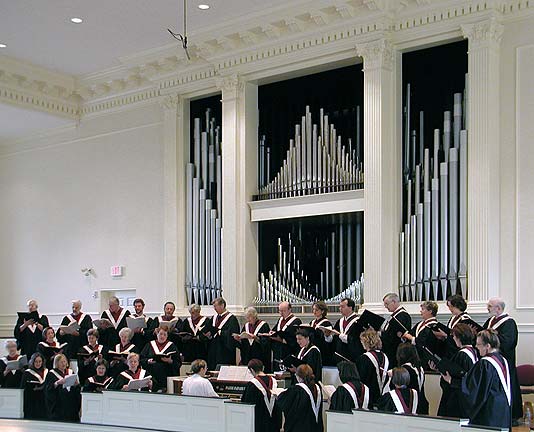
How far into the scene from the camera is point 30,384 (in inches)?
543

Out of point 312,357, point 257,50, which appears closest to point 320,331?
point 312,357

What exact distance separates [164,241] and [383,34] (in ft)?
19.1

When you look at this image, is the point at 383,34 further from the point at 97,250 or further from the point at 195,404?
the point at 97,250

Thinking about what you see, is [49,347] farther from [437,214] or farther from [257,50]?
[437,214]

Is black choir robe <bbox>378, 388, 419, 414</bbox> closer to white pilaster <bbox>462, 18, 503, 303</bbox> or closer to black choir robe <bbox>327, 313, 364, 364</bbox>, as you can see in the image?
black choir robe <bbox>327, 313, 364, 364</bbox>

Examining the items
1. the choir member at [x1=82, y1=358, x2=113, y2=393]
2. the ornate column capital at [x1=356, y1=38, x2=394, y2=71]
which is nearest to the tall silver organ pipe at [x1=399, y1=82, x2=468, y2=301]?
the ornate column capital at [x1=356, y1=38, x2=394, y2=71]

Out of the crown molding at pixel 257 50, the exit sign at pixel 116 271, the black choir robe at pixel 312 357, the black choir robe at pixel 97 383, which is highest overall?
the crown molding at pixel 257 50

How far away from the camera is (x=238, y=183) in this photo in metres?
15.5

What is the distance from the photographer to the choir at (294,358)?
9.66m

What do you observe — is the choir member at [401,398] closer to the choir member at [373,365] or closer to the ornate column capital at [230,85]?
the choir member at [373,365]

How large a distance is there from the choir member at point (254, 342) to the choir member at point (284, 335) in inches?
9.7

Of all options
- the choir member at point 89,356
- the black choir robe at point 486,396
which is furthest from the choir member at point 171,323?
the black choir robe at point 486,396

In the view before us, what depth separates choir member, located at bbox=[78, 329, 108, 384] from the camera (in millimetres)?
14212

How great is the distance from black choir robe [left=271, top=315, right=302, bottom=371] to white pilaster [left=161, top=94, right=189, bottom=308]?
129 inches
